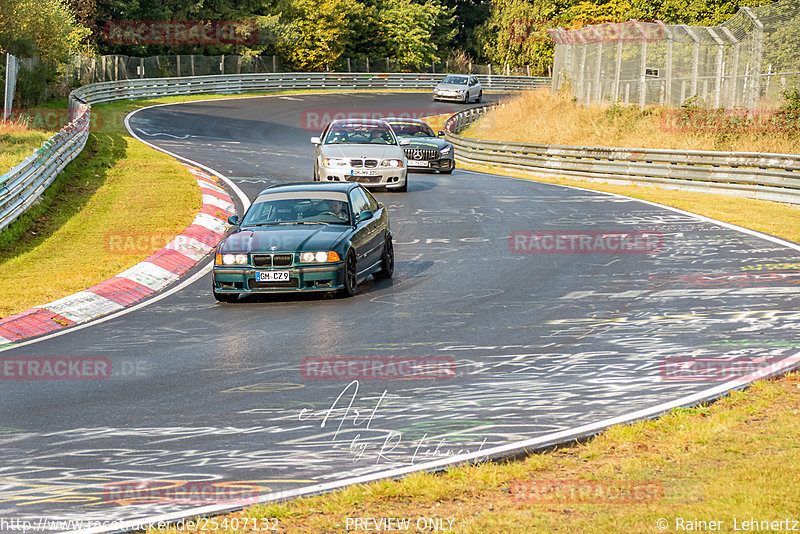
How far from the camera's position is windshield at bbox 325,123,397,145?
78.7 ft

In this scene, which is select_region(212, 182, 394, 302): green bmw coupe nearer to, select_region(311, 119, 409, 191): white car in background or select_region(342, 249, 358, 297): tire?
select_region(342, 249, 358, 297): tire

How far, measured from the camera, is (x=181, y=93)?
199ft

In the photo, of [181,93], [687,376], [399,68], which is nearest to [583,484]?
[687,376]

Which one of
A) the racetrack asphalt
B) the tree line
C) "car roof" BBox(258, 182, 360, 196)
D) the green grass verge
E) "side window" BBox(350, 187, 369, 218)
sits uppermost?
the tree line

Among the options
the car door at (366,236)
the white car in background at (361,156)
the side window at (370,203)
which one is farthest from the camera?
the white car in background at (361,156)

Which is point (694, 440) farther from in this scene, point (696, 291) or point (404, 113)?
point (404, 113)

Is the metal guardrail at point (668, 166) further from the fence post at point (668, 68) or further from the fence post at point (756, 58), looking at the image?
the fence post at point (668, 68)

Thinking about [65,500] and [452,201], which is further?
[452,201]

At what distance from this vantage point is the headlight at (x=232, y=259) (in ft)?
42.5

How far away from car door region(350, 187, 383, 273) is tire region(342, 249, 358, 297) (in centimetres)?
17

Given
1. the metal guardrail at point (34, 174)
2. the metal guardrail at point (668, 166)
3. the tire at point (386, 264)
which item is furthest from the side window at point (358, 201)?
the metal guardrail at point (668, 166)

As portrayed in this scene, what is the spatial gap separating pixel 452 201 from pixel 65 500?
1734 centimetres

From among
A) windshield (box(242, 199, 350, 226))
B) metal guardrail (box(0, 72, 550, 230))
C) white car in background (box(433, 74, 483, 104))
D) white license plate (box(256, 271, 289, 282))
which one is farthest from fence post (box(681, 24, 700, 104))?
white car in background (box(433, 74, 483, 104))

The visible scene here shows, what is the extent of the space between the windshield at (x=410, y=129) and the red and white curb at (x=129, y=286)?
983cm
